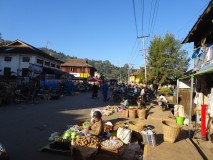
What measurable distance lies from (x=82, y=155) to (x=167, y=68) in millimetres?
38068

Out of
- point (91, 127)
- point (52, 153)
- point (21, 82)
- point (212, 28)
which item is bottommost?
point (52, 153)

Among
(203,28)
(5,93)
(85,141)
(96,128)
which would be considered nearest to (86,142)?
(85,141)

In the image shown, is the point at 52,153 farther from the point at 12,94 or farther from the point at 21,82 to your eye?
the point at 21,82

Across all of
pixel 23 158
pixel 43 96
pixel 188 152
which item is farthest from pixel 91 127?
pixel 43 96

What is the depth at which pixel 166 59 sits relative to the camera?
42.2 metres

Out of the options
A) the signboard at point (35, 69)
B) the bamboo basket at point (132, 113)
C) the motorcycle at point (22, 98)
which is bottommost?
the bamboo basket at point (132, 113)

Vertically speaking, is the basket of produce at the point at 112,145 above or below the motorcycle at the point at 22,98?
below

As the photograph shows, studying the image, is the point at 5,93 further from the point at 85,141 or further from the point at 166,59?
the point at 166,59

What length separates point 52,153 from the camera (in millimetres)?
7559

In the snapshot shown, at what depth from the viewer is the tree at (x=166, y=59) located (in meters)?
42.4

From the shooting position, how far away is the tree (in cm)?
4241

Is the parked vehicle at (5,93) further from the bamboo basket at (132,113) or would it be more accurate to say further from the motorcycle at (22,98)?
the bamboo basket at (132,113)

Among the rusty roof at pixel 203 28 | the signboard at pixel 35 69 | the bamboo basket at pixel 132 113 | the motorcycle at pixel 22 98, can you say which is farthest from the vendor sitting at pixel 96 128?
the signboard at pixel 35 69

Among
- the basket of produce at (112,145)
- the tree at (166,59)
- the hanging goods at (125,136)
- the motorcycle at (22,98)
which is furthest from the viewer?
the tree at (166,59)
